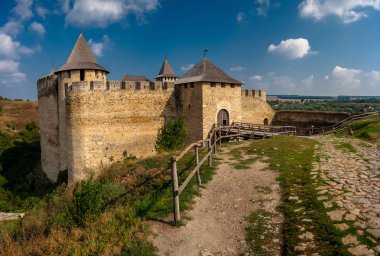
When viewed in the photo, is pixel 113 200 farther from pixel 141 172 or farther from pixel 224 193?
pixel 224 193

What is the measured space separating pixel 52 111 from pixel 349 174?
18.9m

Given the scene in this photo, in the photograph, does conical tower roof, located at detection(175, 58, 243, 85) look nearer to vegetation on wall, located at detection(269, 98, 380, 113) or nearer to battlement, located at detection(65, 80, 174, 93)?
battlement, located at detection(65, 80, 174, 93)

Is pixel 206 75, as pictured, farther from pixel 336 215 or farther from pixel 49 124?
pixel 336 215

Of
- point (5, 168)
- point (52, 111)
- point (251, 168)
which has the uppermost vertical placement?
point (52, 111)

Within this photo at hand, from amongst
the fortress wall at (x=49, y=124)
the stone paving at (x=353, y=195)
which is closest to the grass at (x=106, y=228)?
the stone paving at (x=353, y=195)

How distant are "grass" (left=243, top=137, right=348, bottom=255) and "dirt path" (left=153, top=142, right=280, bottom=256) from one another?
306mm

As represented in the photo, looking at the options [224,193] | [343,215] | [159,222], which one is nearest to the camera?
[343,215]

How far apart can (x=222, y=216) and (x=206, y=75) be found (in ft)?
45.9

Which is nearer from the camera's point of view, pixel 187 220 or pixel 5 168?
pixel 187 220

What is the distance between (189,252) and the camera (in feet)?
17.5

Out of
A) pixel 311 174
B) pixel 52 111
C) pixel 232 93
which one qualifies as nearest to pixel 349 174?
pixel 311 174

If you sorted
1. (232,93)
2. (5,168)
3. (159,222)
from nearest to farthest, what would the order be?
(159,222) → (232,93) → (5,168)

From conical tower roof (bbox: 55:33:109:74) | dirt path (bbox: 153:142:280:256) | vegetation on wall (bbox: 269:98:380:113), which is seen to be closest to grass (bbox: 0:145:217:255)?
dirt path (bbox: 153:142:280:256)

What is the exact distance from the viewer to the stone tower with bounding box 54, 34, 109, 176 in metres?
17.7
